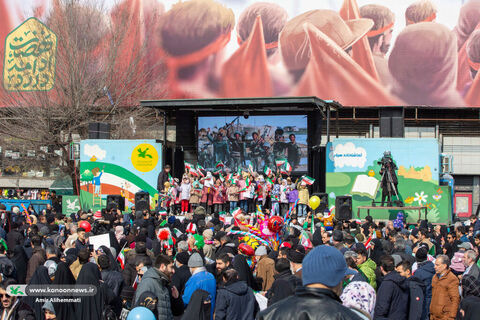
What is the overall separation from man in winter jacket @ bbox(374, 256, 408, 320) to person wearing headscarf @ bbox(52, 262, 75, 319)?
3.28m

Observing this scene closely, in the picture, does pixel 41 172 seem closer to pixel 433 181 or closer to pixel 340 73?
pixel 340 73

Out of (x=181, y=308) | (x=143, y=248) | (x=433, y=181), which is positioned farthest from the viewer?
(x=433, y=181)

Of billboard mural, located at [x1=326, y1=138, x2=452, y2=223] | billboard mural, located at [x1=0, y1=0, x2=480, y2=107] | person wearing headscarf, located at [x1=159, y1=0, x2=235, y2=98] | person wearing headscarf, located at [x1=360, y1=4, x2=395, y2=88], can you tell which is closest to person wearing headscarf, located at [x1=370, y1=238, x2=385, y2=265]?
billboard mural, located at [x1=326, y1=138, x2=452, y2=223]

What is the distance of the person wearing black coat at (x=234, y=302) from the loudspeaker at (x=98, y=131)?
69.6ft

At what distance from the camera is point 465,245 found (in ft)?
33.0

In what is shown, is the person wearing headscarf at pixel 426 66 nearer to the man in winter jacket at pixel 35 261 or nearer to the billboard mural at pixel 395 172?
the billboard mural at pixel 395 172

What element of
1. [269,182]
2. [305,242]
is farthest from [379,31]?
[305,242]

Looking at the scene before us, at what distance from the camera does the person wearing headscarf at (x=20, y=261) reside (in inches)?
365

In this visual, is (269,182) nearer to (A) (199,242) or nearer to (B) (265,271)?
(A) (199,242)

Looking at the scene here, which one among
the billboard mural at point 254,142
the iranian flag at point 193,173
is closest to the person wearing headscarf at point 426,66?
the billboard mural at point 254,142

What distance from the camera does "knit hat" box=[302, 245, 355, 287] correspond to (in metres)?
3.20

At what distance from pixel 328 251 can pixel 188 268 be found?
4.43 m

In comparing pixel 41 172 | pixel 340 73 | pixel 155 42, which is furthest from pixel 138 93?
pixel 340 73

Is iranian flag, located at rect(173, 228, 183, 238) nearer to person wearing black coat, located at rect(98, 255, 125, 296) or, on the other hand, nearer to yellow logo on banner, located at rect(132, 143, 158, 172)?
person wearing black coat, located at rect(98, 255, 125, 296)
